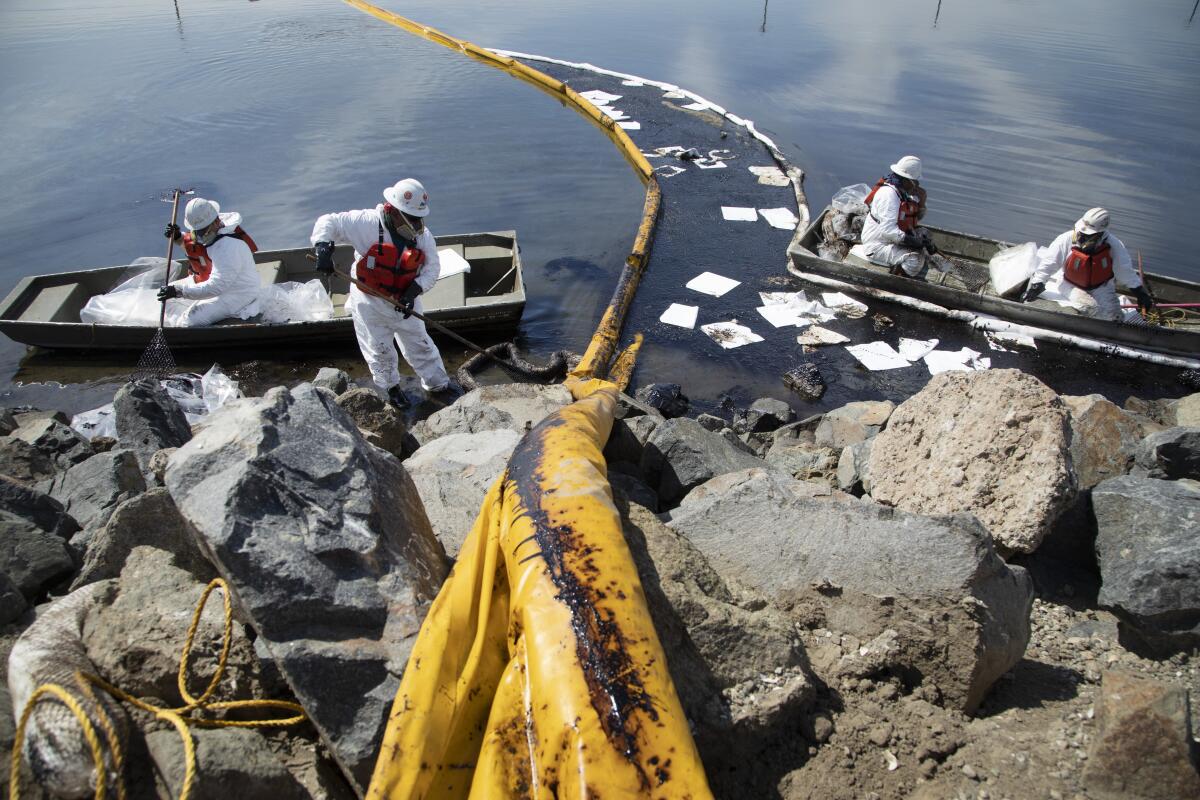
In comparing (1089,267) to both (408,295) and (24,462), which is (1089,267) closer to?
(408,295)

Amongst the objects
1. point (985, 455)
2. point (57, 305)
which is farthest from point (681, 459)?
point (57, 305)

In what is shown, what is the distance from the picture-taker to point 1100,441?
4773 millimetres

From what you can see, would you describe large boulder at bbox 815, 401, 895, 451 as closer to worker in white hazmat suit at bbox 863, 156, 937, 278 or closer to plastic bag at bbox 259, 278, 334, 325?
worker in white hazmat suit at bbox 863, 156, 937, 278

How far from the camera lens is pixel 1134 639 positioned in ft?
11.4

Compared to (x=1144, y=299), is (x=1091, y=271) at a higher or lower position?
higher

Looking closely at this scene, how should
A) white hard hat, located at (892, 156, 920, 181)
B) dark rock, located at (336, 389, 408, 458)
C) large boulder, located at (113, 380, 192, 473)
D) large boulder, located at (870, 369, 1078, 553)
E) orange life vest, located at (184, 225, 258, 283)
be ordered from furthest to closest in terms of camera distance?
white hard hat, located at (892, 156, 920, 181) < orange life vest, located at (184, 225, 258, 283) < dark rock, located at (336, 389, 408, 458) < large boulder, located at (113, 380, 192, 473) < large boulder, located at (870, 369, 1078, 553)

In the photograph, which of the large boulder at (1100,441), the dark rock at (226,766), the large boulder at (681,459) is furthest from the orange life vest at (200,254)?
the large boulder at (1100,441)

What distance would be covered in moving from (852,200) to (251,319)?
854 cm

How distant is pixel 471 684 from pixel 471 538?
0.70 metres

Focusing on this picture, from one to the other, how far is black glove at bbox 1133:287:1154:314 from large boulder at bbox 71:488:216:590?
10.0 m

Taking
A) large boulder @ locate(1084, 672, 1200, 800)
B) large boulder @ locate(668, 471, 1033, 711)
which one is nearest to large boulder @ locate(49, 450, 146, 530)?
large boulder @ locate(668, 471, 1033, 711)

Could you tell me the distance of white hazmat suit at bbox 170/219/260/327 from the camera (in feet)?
26.2

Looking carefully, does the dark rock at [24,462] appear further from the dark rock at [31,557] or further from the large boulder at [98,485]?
the dark rock at [31,557]

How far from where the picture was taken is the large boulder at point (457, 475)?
3.83 meters
